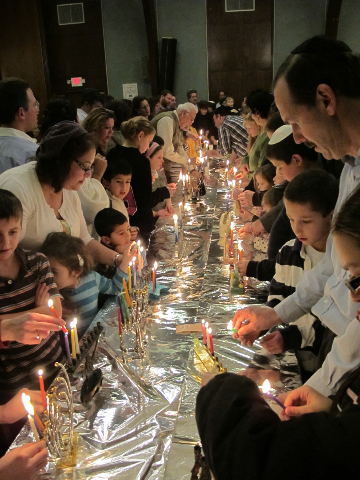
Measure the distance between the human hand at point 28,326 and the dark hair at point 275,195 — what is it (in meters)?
1.82

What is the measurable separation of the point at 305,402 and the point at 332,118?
883mm

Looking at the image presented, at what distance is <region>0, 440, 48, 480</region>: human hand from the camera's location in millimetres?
1241

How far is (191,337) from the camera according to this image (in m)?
2.06

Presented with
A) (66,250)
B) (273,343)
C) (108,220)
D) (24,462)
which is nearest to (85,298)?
(66,250)

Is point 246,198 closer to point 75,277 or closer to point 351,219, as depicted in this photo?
point 75,277

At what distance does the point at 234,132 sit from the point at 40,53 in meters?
7.38

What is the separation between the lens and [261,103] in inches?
164

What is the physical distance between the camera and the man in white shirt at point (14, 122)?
3.08m

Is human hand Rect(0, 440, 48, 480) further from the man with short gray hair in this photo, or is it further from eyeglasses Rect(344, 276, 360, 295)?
the man with short gray hair

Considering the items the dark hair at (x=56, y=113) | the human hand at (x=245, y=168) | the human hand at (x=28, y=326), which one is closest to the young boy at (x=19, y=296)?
the human hand at (x=28, y=326)

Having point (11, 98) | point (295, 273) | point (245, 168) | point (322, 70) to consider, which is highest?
point (322, 70)

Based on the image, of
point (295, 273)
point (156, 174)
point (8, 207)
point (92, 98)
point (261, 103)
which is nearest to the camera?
point (8, 207)

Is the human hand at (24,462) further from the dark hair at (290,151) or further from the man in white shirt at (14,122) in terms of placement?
the man in white shirt at (14,122)

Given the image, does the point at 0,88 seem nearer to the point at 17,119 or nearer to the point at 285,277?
the point at 17,119
